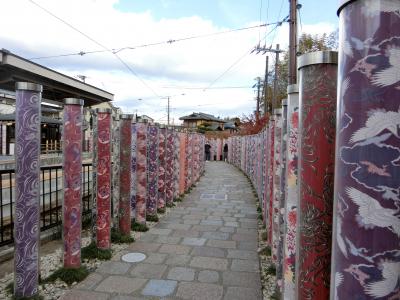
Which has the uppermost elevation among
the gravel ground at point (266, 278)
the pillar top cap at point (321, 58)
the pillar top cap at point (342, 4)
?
the pillar top cap at point (342, 4)

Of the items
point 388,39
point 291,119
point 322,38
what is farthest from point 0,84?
point 322,38

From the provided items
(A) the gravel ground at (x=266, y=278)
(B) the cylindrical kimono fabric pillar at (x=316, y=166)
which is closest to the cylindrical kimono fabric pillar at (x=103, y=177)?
(A) the gravel ground at (x=266, y=278)

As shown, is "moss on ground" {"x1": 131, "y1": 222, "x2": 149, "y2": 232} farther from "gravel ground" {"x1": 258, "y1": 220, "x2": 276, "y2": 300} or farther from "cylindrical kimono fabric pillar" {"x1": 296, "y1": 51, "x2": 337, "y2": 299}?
"cylindrical kimono fabric pillar" {"x1": 296, "y1": 51, "x2": 337, "y2": 299}

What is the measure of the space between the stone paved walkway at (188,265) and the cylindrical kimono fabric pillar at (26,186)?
0.48m

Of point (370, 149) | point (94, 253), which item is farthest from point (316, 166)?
point (94, 253)

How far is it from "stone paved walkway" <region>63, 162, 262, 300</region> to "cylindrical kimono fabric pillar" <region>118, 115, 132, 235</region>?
16.4 inches

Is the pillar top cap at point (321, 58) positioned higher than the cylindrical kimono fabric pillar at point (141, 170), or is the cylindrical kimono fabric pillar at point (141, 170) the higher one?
the pillar top cap at point (321, 58)

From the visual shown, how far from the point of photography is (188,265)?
446 centimetres

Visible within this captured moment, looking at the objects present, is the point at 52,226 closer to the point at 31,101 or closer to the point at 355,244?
the point at 31,101

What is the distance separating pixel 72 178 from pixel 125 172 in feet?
4.96

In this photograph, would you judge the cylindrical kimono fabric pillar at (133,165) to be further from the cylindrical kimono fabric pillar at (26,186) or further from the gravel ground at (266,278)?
the cylindrical kimono fabric pillar at (26,186)

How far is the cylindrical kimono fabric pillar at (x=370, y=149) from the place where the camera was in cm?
130

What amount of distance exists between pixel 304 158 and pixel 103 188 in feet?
11.5

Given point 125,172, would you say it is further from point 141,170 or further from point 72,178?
point 72,178
